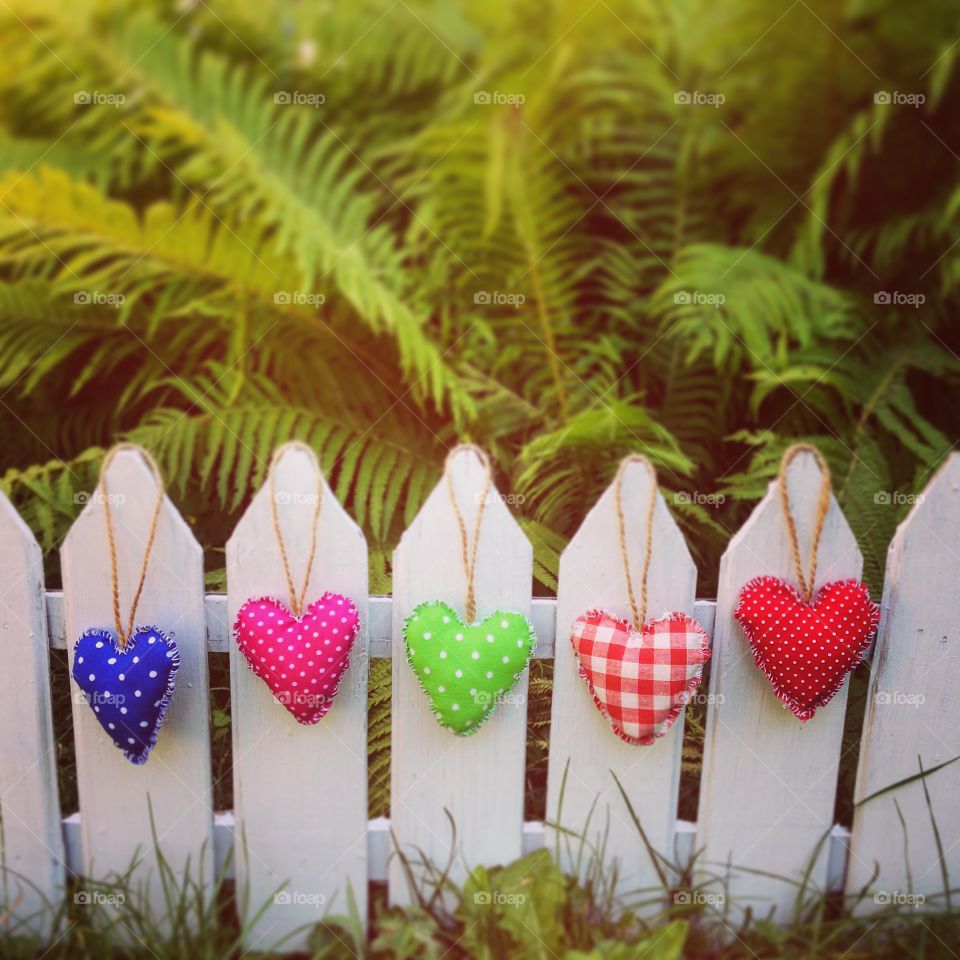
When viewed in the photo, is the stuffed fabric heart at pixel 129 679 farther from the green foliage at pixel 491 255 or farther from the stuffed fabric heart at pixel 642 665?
the stuffed fabric heart at pixel 642 665

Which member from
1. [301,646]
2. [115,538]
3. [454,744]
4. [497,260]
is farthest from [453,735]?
[497,260]

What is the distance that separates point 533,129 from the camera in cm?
257

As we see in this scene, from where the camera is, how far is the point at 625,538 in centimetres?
163

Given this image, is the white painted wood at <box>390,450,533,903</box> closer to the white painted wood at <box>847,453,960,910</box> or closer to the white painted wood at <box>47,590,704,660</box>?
the white painted wood at <box>47,590,704,660</box>

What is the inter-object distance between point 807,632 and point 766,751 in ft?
1.13

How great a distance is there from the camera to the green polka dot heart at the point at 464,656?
5.13 feet

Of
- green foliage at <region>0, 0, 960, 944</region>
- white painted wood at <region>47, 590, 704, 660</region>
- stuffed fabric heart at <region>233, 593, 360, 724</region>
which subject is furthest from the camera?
Answer: green foliage at <region>0, 0, 960, 944</region>

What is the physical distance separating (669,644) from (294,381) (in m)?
1.47

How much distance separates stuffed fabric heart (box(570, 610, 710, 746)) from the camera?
5.15 feet

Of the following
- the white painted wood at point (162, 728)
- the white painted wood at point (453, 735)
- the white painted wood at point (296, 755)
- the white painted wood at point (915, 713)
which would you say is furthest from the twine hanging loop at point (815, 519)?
the white painted wood at point (162, 728)

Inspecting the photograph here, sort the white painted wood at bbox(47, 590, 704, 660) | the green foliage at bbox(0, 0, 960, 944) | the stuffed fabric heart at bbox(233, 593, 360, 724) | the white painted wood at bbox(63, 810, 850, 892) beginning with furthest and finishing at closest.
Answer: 1. the green foliage at bbox(0, 0, 960, 944)
2. the white painted wood at bbox(63, 810, 850, 892)
3. the white painted wood at bbox(47, 590, 704, 660)
4. the stuffed fabric heart at bbox(233, 593, 360, 724)

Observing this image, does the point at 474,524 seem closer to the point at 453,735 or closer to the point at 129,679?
the point at 453,735

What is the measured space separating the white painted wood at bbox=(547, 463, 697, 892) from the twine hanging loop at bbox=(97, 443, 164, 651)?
33.4 inches

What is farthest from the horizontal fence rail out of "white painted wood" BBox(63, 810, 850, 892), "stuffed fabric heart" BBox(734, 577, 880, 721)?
"stuffed fabric heart" BBox(734, 577, 880, 721)
